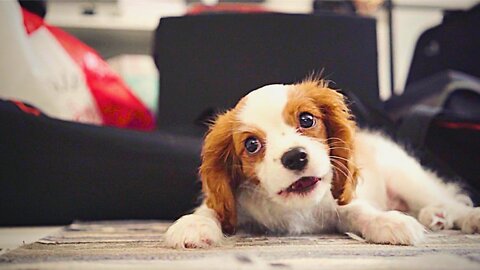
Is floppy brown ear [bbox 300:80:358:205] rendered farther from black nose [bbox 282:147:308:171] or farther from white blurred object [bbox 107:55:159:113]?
white blurred object [bbox 107:55:159:113]

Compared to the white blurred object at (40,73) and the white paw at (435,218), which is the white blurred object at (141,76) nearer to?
the white blurred object at (40,73)

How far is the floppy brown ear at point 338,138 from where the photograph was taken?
0.92 metres

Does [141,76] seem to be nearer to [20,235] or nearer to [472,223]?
[20,235]

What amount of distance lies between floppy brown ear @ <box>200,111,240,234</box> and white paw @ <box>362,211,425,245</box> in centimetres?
24

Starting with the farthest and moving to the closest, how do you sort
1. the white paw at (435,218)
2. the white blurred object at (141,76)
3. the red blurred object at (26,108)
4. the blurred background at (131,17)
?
the blurred background at (131,17)
the white blurred object at (141,76)
the red blurred object at (26,108)
the white paw at (435,218)

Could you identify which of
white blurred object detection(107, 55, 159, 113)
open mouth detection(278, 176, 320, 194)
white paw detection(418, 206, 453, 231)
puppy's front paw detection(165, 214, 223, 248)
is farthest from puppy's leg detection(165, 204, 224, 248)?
white blurred object detection(107, 55, 159, 113)

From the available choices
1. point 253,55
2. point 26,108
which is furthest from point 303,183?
point 26,108

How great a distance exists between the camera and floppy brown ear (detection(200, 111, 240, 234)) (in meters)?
0.93

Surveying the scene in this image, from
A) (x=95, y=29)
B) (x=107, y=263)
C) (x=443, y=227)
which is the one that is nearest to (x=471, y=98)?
(x=443, y=227)

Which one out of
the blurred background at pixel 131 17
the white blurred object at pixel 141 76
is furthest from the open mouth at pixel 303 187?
the blurred background at pixel 131 17

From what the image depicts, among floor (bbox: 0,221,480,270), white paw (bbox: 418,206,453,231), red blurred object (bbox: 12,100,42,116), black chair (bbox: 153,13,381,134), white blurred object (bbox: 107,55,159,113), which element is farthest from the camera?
white blurred object (bbox: 107,55,159,113)

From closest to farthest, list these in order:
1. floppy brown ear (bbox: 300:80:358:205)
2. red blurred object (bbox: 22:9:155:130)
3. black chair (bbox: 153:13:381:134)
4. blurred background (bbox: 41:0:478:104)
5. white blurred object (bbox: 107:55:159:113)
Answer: floppy brown ear (bbox: 300:80:358:205) < black chair (bbox: 153:13:381:134) < red blurred object (bbox: 22:9:155:130) < white blurred object (bbox: 107:55:159:113) < blurred background (bbox: 41:0:478:104)

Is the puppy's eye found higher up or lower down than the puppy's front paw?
higher up

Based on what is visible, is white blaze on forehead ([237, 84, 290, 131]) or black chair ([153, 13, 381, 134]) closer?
white blaze on forehead ([237, 84, 290, 131])
